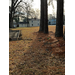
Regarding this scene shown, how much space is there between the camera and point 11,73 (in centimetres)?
365

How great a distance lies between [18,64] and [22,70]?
2.09ft

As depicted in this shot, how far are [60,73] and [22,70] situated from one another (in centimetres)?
155

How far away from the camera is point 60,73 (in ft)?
11.8
